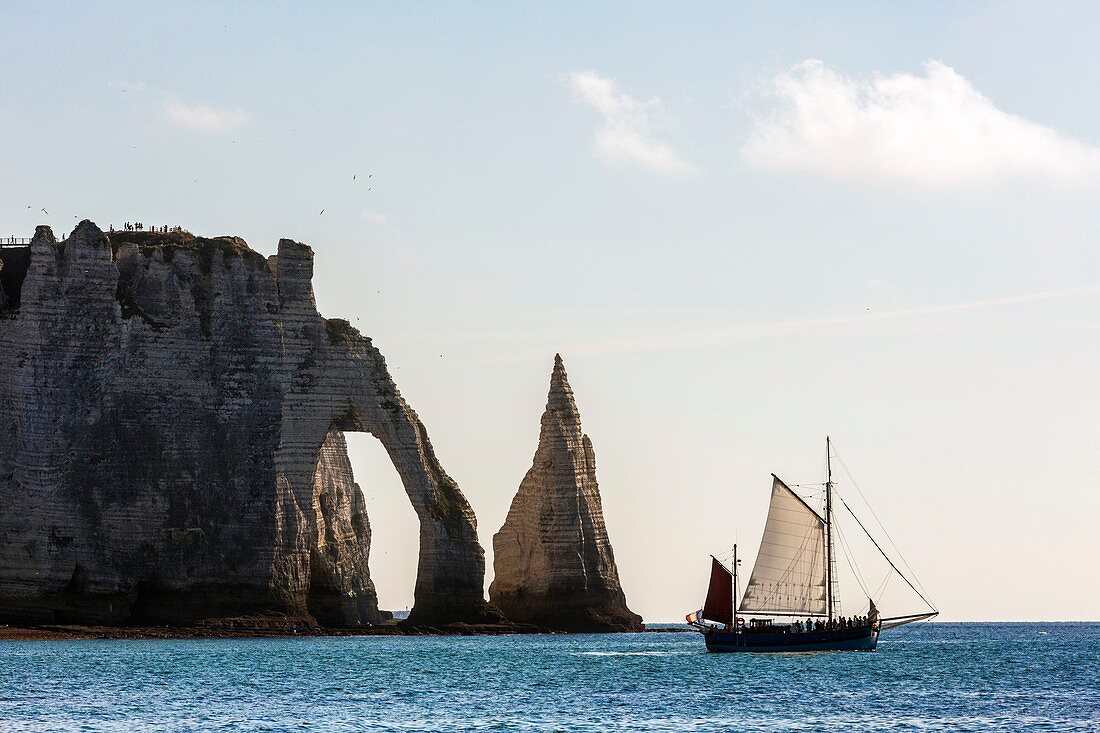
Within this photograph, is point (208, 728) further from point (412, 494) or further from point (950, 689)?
point (412, 494)

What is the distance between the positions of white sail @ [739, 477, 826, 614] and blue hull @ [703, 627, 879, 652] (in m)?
2.26

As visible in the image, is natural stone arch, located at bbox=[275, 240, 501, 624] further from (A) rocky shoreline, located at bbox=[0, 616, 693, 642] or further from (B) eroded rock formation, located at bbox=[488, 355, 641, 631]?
(B) eroded rock formation, located at bbox=[488, 355, 641, 631]

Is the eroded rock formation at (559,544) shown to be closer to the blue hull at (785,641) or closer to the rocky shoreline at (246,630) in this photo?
the rocky shoreline at (246,630)

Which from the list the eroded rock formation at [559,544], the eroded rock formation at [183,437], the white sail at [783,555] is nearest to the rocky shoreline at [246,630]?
the eroded rock formation at [183,437]

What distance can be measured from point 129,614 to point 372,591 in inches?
1073

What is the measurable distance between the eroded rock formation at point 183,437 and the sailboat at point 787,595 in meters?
23.5

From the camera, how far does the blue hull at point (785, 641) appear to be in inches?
3679

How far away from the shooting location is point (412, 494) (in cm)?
11419

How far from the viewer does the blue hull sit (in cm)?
9344

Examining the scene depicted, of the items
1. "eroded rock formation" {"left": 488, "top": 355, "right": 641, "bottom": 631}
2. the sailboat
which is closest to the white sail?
the sailboat

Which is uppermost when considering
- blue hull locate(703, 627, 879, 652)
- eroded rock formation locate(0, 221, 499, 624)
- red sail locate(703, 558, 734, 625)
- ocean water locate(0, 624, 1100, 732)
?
eroded rock formation locate(0, 221, 499, 624)

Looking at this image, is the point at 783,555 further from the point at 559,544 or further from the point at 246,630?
the point at 246,630

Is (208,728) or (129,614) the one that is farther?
(129,614)

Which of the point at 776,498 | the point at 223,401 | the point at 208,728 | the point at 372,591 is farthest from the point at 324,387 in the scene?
the point at 208,728
